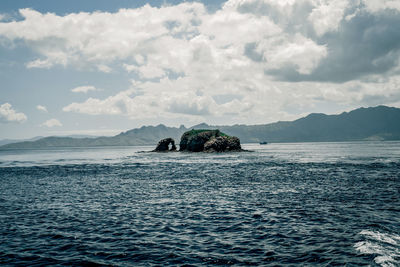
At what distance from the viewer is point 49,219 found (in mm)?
21688

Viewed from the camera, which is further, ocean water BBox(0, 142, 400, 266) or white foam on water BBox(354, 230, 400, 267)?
ocean water BBox(0, 142, 400, 266)

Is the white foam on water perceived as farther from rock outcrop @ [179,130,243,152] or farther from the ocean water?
rock outcrop @ [179,130,243,152]

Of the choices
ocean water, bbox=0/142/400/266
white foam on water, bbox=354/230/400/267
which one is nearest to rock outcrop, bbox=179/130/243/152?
ocean water, bbox=0/142/400/266

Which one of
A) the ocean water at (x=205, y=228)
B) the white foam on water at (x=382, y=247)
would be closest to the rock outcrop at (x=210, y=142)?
the ocean water at (x=205, y=228)

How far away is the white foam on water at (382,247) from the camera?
12952 mm

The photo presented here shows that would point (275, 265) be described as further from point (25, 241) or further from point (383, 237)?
point (25, 241)

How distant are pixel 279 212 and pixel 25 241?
17623mm

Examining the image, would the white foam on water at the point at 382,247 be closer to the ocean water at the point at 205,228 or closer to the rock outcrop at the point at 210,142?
the ocean water at the point at 205,228

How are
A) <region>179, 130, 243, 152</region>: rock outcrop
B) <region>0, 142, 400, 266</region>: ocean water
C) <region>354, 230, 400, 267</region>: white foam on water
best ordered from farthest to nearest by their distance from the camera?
1. <region>179, 130, 243, 152</region>: rock outcrop
2. <region>0, 142, 400, 266</region>: ocean water
3. <region>354, 230, 400, 267</region>: white foam on water

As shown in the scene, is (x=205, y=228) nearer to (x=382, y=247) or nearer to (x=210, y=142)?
(x=382, y=247)

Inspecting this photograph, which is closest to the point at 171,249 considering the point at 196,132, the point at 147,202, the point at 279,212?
the point at 279,212

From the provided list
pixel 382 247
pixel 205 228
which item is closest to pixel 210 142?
pixel 205 228

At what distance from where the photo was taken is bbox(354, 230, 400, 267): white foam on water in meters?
13.0

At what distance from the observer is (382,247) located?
14492mm
